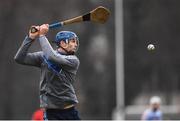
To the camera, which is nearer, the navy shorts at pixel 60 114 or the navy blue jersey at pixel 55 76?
the navy blue jersey at pixel 55 76

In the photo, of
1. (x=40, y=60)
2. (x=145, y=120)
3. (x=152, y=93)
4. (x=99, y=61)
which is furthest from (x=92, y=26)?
(x=40, y=60)

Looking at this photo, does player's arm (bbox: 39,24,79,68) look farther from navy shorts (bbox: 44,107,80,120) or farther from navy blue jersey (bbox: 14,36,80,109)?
navy shorts (bbox: 44,107,80,120)

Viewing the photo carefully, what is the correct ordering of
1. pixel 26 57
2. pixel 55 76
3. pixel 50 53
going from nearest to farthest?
1. pixel 50 53
2. pixel 55 76
3. pixel 26 57

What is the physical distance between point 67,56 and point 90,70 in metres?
31.2

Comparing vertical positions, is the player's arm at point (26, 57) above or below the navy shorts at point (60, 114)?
above

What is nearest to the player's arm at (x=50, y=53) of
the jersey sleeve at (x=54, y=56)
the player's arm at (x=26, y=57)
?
the jersey sleeve at (x=54, y=56)

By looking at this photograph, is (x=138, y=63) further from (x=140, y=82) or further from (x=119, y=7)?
(x=119, y=7)

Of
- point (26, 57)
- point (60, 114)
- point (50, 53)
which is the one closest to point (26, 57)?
point (26, 57)

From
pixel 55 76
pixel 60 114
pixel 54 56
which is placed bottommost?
pixel 60 114

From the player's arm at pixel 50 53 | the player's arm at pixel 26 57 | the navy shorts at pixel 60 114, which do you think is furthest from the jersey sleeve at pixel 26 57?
the navy shorts at pixel 60 114

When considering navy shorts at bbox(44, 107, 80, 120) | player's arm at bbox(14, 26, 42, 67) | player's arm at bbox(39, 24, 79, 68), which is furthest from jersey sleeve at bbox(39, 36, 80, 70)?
navy shorts at bbox(44, 107, 80, 120)

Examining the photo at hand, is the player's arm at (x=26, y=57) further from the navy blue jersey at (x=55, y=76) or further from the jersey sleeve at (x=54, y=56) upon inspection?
the jersey sleeve at (x=54, y=56)

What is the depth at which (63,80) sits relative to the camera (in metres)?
10.1

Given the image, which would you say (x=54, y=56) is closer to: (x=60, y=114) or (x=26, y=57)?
(x=26, y=57)
